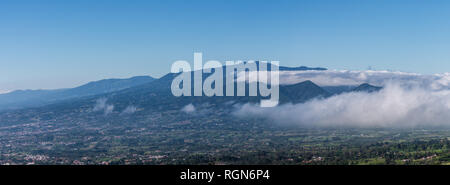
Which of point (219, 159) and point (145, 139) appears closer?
point (219, 159)

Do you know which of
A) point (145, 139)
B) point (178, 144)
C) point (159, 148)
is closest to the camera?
point (159, 148)

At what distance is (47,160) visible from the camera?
351ft

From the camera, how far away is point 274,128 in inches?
7431

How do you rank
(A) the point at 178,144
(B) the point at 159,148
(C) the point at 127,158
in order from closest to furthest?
(C) the point at 127,158, (B) the point at 159,148, (A) the point at 178,144
